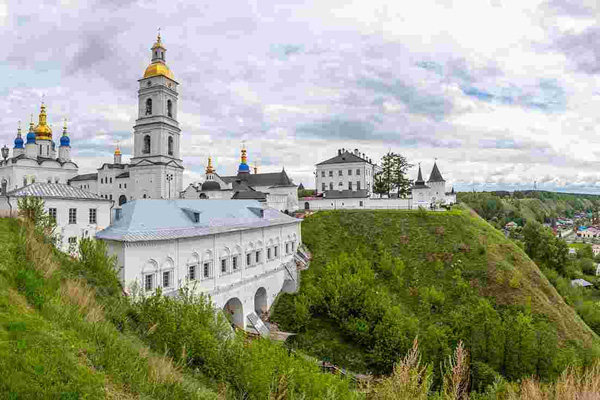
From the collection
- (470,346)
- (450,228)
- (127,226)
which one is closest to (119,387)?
(127,226)

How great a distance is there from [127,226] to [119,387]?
14622 millimetres

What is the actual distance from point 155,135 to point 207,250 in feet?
109

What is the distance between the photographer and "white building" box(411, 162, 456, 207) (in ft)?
171

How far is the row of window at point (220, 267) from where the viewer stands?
19.0 meters

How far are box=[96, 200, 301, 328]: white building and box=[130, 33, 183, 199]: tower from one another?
23.5 metres

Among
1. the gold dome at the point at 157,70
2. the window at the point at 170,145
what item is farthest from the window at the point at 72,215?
the gold dome at the point at 157,70

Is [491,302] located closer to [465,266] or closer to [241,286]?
[465,266]

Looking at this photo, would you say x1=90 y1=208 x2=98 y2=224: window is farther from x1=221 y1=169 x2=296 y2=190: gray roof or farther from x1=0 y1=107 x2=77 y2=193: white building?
x1=0 y1=107 x2=77 y2=193: white building

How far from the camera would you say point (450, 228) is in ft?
128

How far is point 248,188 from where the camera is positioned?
178 feet

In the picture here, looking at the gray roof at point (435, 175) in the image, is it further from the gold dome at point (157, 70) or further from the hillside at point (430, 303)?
the gold dome at point (157, 70)

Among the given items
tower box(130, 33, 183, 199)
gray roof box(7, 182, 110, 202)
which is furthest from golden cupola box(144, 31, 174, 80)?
gray roof box(7, 182, 110, 202)

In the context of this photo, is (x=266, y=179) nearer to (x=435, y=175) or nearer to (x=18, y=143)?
(x=435, y=175)

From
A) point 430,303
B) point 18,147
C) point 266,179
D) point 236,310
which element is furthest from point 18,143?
point 430,303
